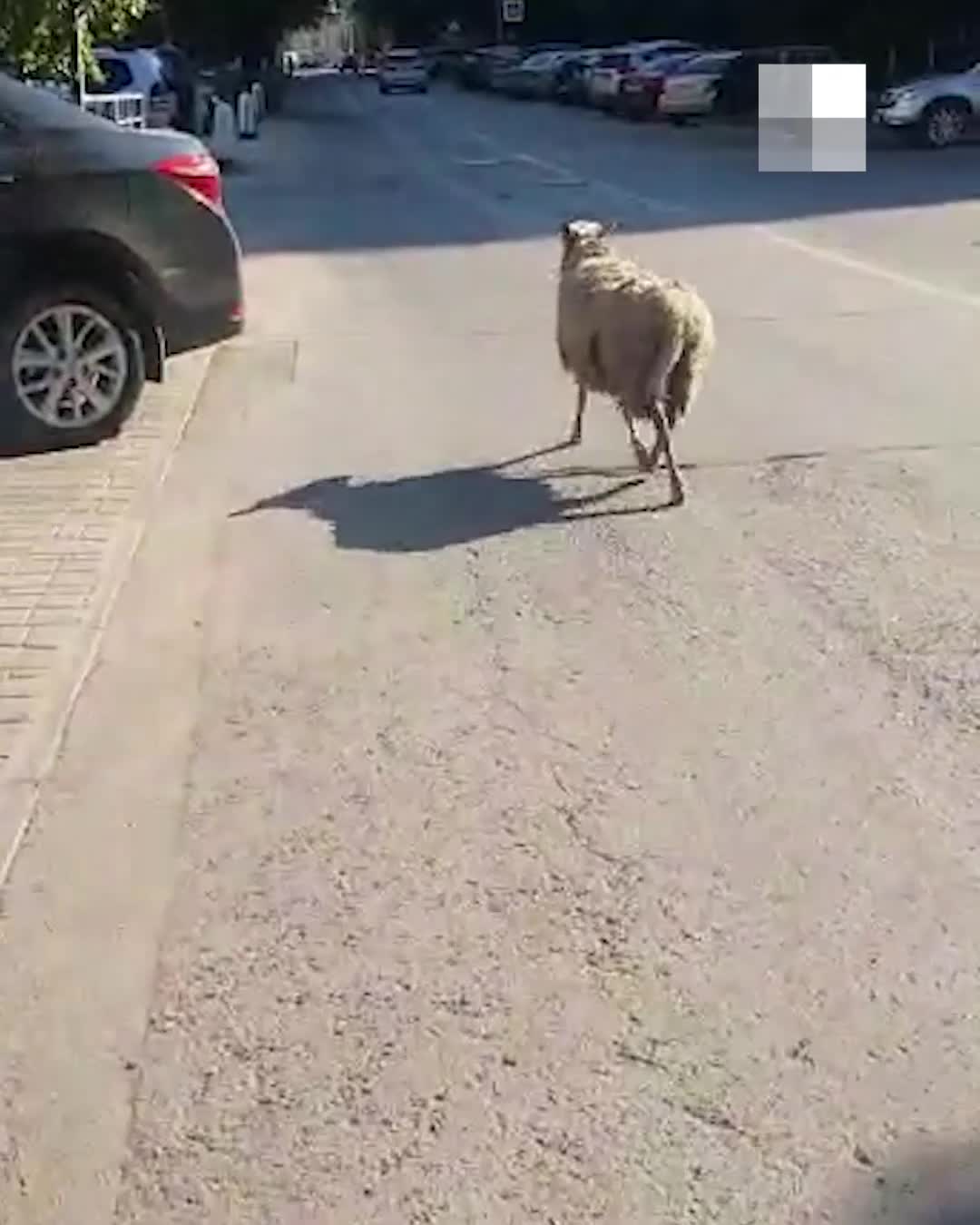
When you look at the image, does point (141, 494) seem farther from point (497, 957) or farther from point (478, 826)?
point (497, 957)

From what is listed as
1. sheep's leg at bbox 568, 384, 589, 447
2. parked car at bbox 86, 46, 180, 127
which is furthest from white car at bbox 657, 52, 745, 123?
sheep's leg at bbox 568, 384, 589, 447

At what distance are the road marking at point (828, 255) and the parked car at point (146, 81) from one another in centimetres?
645

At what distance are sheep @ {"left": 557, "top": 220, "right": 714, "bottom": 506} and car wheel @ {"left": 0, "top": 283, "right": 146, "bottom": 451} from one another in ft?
7.38

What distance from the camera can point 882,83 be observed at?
44.4 metres

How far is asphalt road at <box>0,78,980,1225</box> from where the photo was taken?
151 inches

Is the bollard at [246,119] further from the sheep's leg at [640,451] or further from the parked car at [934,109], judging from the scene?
the sheep's leg at [640,451]

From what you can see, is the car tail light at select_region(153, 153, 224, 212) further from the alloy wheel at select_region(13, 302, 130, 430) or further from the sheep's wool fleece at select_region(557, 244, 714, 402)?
the sheep's wool fleece at select_region(557, 244, 714, 402)

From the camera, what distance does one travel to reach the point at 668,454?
8.93 metres

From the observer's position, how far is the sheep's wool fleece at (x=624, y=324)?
8992 mm

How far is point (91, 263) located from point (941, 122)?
1156 inches

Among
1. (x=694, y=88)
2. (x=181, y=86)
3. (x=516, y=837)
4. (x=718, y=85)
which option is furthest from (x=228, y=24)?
(x=516, y=837)

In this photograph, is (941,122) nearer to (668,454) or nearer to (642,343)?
(642,343)

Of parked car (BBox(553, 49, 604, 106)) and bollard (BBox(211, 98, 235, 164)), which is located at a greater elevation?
bollard (BBox(211, 98, 235, 164))

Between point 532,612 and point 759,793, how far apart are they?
1906mm
